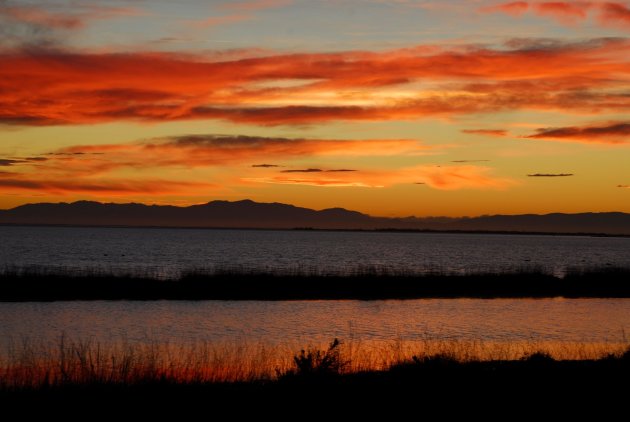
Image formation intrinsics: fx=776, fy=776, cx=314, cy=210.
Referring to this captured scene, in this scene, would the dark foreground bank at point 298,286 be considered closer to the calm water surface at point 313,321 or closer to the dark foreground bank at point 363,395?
the calm water surface at point 313,321

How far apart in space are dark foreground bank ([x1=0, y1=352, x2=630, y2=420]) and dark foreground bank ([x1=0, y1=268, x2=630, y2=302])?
30.0 m

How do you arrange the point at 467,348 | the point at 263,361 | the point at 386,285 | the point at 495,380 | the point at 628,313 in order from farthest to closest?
the point at 386,285, the point at 628,313, the point at 467,348, the point at 263,361, the point at 495,380

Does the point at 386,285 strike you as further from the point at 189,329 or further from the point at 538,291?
the point at 189,329

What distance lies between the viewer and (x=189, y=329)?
32312 mm

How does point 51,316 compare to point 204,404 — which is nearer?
point 204,404

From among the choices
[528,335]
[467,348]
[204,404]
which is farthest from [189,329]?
[204,404]

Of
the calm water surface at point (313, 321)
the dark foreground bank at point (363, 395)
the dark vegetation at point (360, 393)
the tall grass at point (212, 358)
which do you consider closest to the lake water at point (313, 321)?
the calm water surface at point (313, 321)

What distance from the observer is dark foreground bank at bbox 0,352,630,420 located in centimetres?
1488

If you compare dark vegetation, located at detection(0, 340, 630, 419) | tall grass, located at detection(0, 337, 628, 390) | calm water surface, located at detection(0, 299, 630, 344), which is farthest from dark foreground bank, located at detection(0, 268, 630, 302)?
dark vegetation, located at detection(0, 340, 630, 419)

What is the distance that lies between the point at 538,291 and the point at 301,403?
4343 centimetres

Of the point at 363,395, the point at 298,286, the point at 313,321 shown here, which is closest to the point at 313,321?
the point at 313,321

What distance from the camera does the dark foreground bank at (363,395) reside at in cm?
1488

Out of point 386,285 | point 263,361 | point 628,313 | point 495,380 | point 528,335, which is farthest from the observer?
point 386,285

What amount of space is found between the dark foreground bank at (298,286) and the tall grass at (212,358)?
19.2 metres
